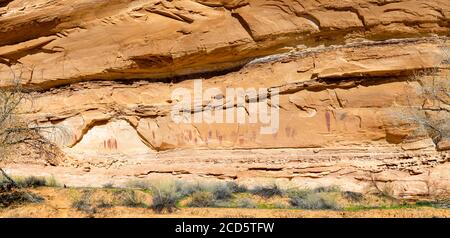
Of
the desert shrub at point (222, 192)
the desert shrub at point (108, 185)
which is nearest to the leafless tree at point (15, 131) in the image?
the desert shrub at point (108, 185)

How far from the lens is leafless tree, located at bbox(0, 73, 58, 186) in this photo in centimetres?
1373

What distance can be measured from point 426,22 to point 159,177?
25.5 ft

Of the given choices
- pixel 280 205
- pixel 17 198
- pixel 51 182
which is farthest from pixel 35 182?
pixel 280 205

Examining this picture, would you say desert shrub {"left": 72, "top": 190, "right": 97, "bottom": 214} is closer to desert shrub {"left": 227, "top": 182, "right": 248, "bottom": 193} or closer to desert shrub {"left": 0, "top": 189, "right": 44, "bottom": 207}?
desert shrub {"left": 0, "top": 189, "right": 44, "bottom": 207}

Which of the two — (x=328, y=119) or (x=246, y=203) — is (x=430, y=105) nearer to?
(x=328, y=119)

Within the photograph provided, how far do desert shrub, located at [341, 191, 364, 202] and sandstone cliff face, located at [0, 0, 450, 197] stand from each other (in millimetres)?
445

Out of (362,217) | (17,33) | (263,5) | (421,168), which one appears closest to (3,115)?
(17,33)

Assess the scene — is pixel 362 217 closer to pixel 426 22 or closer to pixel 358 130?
pixel 358 130

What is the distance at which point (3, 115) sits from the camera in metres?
13.7

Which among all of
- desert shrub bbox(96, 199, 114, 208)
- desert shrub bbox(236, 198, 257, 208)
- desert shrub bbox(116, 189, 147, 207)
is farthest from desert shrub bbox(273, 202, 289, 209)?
desert shrub bbox(96, 199, 114, 208)

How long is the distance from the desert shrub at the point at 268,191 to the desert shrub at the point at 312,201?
0.39 meters

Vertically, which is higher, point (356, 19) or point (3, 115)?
point (356, 19)

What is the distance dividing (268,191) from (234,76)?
11.2 ft

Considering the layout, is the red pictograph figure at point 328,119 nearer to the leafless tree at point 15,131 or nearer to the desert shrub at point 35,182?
the leafless tree at point 15,131
